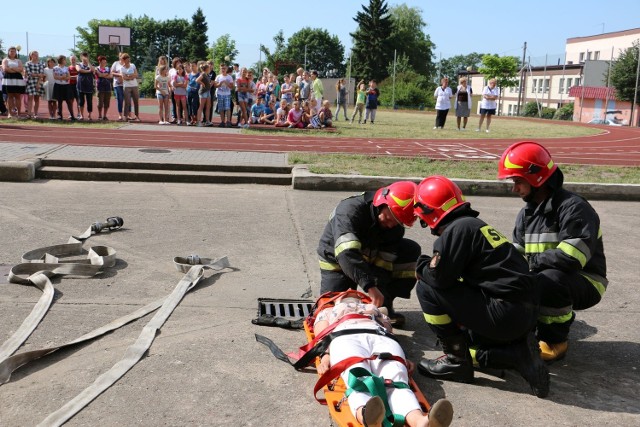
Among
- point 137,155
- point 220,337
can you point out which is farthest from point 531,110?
point 220,337

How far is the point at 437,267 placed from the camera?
4.12 meters

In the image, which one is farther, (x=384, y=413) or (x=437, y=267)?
(x=437, y=267)

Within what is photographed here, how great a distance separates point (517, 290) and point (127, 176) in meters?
8.63

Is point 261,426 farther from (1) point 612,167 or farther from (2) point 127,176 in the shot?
(1) point 612,167

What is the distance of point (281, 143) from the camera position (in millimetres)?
16859

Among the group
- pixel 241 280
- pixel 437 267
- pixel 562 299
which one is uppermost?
pixel 437 267

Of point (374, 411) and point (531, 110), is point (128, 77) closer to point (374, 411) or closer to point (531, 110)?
point (374, 411)

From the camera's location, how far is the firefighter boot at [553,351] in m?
4.71

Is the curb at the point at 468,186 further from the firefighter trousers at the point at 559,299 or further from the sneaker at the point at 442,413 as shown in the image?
the sneaker at the point at 442,413

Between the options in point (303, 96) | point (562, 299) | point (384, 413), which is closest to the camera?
point (384, 413)

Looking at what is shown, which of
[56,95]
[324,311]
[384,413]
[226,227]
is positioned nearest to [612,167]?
[226,227]

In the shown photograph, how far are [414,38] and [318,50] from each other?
62.7 ft

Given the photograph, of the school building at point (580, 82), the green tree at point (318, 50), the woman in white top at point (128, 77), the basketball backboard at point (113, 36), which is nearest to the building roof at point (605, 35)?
the school building at point (580, 82)

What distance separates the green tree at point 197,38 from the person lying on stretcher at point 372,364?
104 metres
